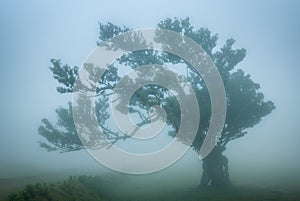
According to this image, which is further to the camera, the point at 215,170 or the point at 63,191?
the point at 215,170

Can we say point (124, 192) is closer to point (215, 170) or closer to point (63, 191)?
point (63, 191)

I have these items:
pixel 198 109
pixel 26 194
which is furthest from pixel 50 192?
pixel 198 109

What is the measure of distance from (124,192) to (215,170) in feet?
24.7

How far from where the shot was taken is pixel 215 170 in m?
25.0

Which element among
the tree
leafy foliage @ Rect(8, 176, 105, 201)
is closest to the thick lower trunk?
the tree

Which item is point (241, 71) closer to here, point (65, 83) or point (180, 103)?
point (180, 103)

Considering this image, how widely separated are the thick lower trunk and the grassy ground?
1184mm

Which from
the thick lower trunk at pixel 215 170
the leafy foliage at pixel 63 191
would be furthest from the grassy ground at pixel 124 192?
the thick lower trunk at pixel 215 170

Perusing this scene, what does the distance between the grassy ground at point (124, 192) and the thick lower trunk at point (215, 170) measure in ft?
3.88

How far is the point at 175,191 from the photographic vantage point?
2316 centimetres

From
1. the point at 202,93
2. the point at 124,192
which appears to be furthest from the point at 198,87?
the point at 124,192

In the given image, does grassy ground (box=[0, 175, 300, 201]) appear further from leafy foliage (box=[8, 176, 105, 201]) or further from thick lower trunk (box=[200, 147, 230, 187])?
thick lower trunk (box=[200, 147, 230, 187])

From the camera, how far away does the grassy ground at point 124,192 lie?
683 inches

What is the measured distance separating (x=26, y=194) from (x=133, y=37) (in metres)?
12.9
